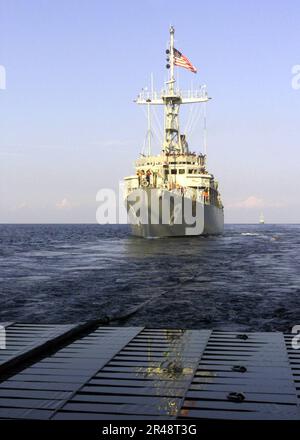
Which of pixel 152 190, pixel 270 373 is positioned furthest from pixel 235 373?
pixel 152 190

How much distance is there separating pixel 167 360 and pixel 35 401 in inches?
125

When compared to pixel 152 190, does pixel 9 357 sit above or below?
Answer: below

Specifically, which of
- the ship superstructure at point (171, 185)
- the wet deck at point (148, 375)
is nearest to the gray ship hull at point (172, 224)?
the ship superstructure at point (171, 185)

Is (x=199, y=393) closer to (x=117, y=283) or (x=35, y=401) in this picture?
(x=35, y=401)

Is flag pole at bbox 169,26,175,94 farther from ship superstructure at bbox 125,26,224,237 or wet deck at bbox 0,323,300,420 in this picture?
wet deck at bbox 0,323,300,420

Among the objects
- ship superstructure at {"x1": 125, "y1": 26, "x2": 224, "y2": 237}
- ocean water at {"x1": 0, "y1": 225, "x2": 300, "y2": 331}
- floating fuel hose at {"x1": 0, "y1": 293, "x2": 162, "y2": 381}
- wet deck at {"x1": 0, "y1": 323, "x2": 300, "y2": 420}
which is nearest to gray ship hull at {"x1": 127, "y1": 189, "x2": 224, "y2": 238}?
ship superstructure at {"x1": 125, "y1": 26, "x2": 224, "y2": 237}

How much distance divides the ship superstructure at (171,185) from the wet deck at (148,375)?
155 ft

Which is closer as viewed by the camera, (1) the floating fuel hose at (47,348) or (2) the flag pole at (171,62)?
(1) the floating fuel hose at (47,348)

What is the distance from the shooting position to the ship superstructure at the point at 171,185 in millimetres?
60688

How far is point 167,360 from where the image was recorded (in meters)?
9.57

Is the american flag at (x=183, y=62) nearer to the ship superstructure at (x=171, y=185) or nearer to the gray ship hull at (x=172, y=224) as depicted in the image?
the ship superstructure at (x=171, y=185)

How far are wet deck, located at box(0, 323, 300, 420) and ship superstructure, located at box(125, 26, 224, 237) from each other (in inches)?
1862

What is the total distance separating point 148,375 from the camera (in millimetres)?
8492

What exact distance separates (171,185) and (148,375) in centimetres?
5883
